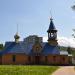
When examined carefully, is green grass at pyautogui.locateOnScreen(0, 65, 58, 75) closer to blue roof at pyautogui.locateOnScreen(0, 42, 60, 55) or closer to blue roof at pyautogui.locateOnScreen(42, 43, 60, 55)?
blue roof at pyautogui.locateOnScreen(42, 43, 60, 55)

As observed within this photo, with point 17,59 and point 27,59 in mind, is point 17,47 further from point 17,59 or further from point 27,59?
point 27,59

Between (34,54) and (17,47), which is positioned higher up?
(17,47)

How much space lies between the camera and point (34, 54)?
228 ft

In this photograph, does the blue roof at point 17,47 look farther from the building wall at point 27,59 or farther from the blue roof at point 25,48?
the building wall at point 27,59

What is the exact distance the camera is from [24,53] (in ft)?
224

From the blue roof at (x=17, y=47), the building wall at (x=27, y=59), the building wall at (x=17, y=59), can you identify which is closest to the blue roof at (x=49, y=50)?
the building wall at (x=27, y=59)

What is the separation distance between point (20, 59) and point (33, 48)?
13.5 ft

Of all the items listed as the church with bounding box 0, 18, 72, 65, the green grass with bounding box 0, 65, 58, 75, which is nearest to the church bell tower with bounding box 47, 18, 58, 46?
the church with bounding box 0, 18, 72, 65

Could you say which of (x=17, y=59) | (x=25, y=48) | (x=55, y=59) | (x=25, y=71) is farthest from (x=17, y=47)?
(x=25, y=71)

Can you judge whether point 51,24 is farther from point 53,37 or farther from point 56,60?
point 56,60

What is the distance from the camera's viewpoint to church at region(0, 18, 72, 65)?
6831 cm

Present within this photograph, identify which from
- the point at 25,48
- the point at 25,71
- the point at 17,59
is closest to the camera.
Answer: the point at 25,71

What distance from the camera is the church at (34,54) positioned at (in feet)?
224

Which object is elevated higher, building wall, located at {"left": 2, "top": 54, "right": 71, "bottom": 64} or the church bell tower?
the church bell tower
